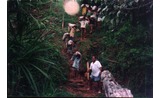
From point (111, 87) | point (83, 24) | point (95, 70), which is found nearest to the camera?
point (111, 87)

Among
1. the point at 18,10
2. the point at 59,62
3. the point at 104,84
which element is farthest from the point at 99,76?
the point at 18,10

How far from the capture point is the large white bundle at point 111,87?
16.7 feet

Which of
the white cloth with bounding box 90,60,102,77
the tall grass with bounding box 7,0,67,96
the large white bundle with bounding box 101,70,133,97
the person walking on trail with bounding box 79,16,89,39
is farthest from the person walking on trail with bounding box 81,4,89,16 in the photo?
the large white bundle with bounding box 101,70,133,97

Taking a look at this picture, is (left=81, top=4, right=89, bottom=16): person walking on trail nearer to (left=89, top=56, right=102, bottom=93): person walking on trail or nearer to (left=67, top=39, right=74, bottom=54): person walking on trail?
(left=67, top=39, right=74, bottom=54): person walking on trail

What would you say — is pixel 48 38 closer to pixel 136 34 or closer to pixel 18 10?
pixel 18 10

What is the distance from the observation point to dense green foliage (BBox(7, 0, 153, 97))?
5199 millimetres

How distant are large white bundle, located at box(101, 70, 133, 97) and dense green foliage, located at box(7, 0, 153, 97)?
0.13 metres

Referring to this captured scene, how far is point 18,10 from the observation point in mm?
5488

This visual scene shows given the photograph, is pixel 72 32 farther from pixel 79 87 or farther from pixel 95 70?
pixel 79 87

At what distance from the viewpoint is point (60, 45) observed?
5457 millimetres

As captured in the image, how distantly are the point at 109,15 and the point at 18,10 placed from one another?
1.48 meters

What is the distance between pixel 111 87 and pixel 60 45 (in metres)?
1.02

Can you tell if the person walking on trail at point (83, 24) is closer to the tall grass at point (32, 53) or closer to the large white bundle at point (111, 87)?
the tall grass at point (32, 53)

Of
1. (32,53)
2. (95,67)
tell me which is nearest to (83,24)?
(95,67)
